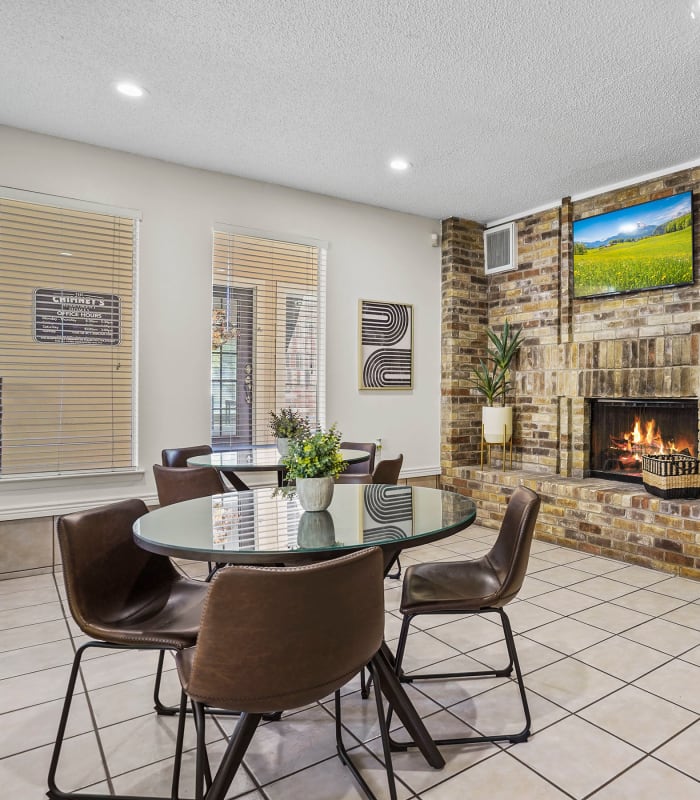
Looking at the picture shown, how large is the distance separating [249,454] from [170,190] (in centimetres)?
212

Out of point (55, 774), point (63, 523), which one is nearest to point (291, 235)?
point (63, 523)

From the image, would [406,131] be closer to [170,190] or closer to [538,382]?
[170,190]

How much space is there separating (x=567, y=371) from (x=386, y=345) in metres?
1.67

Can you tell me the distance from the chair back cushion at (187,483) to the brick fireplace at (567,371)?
9.58 ft

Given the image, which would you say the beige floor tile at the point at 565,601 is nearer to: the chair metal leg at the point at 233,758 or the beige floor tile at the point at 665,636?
the beige floor tile at the point at 665,636

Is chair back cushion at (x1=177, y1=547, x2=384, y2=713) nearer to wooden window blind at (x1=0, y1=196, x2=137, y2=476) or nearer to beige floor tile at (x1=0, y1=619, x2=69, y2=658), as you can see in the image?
beige floor tile at (x1=0, y1=619, x2=69, y2=658)

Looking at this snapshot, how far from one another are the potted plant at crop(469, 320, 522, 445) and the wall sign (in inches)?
133

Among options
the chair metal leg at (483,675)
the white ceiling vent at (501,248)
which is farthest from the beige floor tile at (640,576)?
the white ceiling vent at (501,248)

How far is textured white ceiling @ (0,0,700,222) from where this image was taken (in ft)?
8.66

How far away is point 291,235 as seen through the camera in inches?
191

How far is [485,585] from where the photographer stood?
2.18 meters

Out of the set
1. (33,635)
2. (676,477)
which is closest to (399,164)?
(676,477)

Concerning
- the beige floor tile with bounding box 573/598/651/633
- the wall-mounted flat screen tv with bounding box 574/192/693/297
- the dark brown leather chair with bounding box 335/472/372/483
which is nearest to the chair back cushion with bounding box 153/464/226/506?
the dark brown leather chair with bounding box 335/472/372/483

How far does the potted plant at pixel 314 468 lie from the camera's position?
7.02 feet
